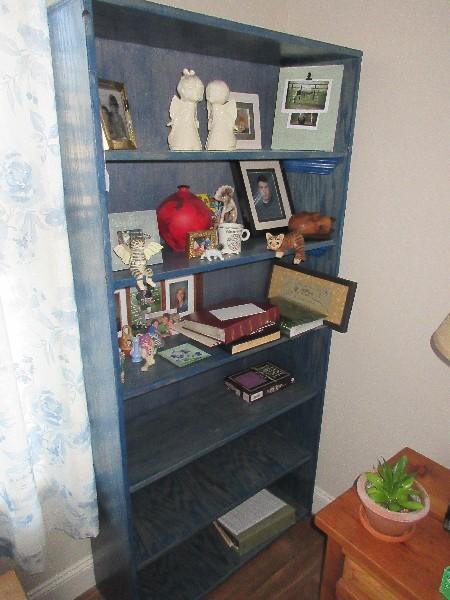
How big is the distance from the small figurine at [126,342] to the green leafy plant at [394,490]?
80cm

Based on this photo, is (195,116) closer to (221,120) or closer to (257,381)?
(221,120)

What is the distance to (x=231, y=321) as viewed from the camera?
1546mm

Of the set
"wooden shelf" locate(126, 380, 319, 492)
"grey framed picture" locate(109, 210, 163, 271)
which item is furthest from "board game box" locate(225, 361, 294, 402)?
"grey framed picture" locate(109, 210, 163, 271)

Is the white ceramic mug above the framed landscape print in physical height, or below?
below

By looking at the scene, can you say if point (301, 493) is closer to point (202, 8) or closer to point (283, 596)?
point (283, 596)

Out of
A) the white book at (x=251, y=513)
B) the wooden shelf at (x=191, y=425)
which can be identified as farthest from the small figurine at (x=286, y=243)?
the white book at (x=251, y=513)

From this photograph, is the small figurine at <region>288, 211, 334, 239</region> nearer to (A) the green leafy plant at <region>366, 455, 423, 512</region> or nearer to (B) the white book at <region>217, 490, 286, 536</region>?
(A) the green leafy plant at <region>366, 455, 423, 512</region>

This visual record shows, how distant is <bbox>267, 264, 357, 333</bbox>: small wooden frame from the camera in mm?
1662

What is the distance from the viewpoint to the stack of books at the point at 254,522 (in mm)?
1838

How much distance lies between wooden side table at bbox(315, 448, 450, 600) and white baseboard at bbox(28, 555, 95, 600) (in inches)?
36.2

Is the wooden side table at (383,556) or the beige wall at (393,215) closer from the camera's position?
the wooden side table at (383,556)

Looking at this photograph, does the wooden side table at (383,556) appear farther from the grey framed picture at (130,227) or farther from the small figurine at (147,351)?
the grey framed picture at (130,227)

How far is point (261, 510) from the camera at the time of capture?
6.43 feet

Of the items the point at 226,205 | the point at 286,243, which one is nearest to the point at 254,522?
the point at 286,243
